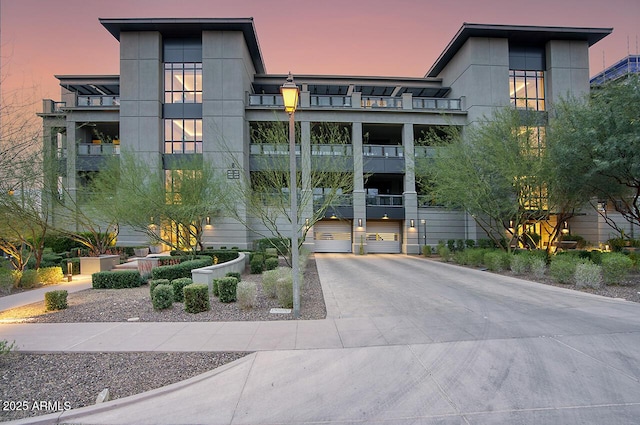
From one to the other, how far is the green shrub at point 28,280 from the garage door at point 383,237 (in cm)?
2312

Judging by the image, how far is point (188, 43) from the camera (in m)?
26.6

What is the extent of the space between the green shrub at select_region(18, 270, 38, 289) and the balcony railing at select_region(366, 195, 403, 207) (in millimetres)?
22469

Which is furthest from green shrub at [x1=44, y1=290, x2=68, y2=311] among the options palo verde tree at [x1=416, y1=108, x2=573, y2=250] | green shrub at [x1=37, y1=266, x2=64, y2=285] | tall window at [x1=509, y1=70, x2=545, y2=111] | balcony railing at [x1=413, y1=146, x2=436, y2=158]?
tall window at [x1=509, y1=70, x2=545, y2=111]

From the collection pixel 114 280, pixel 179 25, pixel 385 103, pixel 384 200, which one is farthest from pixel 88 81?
pixel 384 200

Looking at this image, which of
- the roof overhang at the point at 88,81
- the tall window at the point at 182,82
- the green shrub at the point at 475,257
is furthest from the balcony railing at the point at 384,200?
the roof overhang at the point at 88,81

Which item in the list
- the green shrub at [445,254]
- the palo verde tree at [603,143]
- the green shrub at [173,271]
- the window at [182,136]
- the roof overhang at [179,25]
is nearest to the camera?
the green shrub at [173,271]

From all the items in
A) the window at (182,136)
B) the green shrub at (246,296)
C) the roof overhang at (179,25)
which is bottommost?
the green shrub at (246,296)

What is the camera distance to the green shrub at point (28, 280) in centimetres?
1140

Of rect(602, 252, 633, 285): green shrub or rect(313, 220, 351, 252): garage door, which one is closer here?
rect(602, 252, 633, 285): green shrub

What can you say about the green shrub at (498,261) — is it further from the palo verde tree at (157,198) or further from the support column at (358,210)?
the palo verde tree at (157,198)

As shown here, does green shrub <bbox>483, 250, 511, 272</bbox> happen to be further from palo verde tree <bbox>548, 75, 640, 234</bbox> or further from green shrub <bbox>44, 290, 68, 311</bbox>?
green shrub <bbox>44, 290, 68, 311</bbox>

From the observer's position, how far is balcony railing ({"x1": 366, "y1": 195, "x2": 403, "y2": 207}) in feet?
92.5

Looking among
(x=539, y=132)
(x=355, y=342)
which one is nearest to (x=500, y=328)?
(x=355, y=342)

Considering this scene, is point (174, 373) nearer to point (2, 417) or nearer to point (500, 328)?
point (2, 417)
